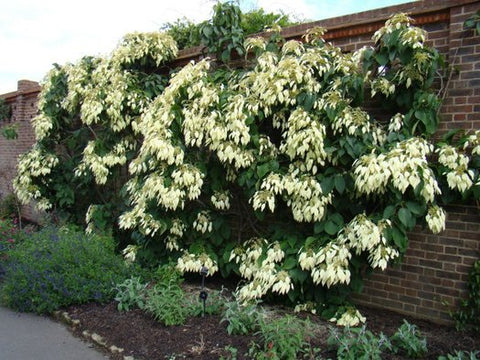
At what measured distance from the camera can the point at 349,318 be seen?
404cm

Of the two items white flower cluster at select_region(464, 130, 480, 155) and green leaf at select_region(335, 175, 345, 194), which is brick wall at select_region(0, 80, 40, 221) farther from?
white flower cluster at select_region(464, 130, 480, 155)

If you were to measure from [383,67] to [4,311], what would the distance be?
480 cm

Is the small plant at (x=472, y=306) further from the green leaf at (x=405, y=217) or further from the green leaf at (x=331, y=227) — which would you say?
the green leaf at (x=331, y=227)

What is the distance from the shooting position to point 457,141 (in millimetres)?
3996

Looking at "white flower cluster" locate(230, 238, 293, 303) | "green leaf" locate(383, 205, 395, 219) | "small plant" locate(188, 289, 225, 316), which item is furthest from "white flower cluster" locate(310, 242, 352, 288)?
"small plant" locate(188, 289, 225, 316)

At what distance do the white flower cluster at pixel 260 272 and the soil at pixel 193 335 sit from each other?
413 millimetres

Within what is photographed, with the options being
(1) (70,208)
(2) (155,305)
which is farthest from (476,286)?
(1) (70,208)

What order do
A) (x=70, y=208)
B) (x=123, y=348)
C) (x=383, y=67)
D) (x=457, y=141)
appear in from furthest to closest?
(x=70, y=208) < (x=383, y=67) < (x=457, y=141) < (x=123, y=348)

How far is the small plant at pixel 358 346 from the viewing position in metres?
3.14

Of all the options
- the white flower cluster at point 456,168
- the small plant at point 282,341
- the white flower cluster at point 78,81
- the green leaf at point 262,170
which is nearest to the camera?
the small plant at point 282,341

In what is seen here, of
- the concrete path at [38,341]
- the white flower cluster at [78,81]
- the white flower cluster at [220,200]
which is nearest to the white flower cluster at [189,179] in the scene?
the white flower cluster at [220,200]

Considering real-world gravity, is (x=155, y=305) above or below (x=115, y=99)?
below

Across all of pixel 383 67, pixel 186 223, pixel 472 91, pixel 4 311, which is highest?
pixel 383 67

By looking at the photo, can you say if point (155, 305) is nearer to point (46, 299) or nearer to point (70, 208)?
point (46, 299)
